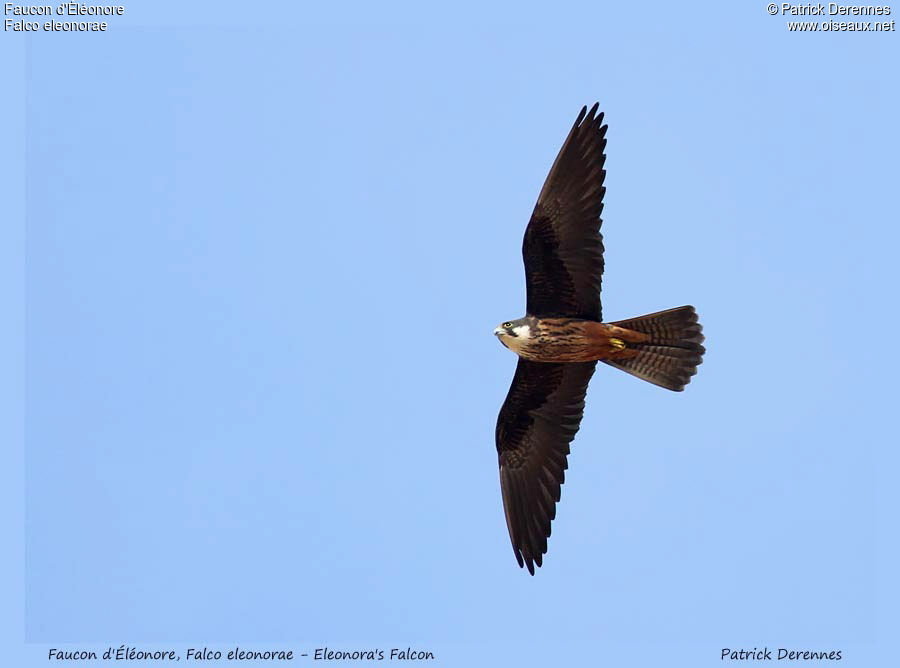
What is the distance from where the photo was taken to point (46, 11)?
51.7ft

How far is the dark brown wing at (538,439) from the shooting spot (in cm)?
1505

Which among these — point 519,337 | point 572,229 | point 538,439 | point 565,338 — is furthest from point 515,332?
point 538,439

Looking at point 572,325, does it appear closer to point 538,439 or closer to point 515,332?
point 515,332

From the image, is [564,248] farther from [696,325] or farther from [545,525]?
[545,525]

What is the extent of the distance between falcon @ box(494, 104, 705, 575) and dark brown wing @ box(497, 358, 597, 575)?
11 millimetres

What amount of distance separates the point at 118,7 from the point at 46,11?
0.82m

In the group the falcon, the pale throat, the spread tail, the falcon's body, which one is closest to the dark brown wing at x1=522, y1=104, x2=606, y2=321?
the falcon

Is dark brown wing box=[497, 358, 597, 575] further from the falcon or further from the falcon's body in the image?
the falcon's body

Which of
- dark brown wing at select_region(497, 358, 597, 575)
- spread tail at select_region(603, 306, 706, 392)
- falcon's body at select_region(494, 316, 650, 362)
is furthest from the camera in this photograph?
dark brown wing at select_region(497, 358, 597, 575)

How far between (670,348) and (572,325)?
1141mm

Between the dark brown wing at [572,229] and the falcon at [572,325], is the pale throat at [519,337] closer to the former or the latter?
the falcon at [572,325]

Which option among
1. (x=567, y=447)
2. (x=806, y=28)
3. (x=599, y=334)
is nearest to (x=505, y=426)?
(x=567, y=447)

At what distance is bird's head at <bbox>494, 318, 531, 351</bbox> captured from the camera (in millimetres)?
14336

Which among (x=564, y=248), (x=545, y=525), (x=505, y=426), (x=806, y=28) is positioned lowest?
(x=545, y=525)
